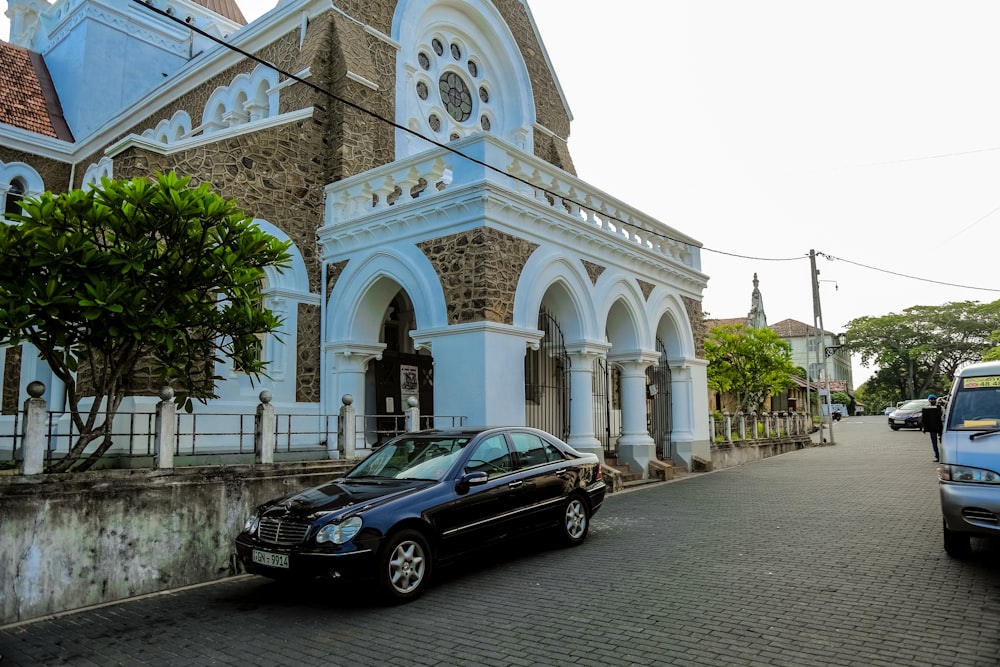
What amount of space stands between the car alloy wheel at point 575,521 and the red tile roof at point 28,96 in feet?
Answer: 56.5

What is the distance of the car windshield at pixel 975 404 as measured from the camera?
292 inches

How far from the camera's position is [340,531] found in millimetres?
6176

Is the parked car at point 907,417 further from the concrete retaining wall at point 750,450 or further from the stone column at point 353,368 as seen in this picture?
the stone column at point 353,368

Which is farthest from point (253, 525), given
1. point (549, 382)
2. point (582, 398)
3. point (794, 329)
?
point (794, 329)

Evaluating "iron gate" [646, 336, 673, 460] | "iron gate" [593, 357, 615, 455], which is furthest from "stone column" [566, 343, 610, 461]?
"iron gate" [646, 336, 673, 460]

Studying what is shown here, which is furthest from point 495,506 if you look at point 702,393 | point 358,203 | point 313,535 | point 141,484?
point 702,393

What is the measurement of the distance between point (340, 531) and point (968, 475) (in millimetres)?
5703

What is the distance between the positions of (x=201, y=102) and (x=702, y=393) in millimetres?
14864

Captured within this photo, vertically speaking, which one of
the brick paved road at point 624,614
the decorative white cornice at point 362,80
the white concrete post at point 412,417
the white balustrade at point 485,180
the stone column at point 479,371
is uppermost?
the decorative white cornice at point 362,80

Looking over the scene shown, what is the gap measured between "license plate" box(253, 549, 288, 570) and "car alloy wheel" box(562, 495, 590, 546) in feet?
11.0

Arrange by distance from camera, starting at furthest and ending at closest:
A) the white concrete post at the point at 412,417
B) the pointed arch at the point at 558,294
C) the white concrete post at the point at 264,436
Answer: the pointed arch at the point at 558,294
the white concrete post at the point at 412,417
the white concrete post at the point at 264,436

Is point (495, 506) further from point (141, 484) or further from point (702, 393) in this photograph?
point (702, 393)

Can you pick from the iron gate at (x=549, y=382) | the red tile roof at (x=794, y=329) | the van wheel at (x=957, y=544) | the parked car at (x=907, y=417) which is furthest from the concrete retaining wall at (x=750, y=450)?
the red tile roof at (x=794, y=329)

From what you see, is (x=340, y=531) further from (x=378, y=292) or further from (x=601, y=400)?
(x=601, y=400)
